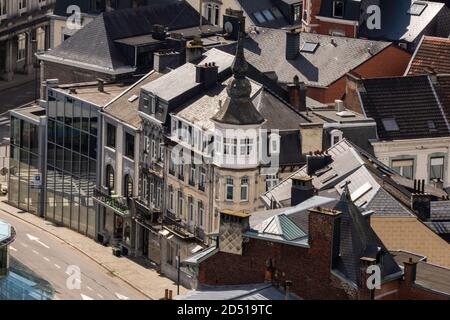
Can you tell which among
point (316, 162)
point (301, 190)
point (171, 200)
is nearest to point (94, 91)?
point (171, 200)

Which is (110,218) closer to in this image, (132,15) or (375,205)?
(132,15)

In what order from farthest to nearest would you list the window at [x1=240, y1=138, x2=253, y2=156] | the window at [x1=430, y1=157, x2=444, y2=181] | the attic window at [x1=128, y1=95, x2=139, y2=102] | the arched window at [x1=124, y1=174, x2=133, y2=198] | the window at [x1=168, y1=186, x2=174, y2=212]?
the attic window at [x1=128, y1=95, x2=139, y2=102] → the arched window at [x1=124, y1=174, x2=133, y2=198] → the window at [x1=430, y1=157, x2=444, y2=181] → the window at [x1=168, y1=186, x2=174, y2=212] → the window at [x1=240, y1=138, x2=253, y2=156]

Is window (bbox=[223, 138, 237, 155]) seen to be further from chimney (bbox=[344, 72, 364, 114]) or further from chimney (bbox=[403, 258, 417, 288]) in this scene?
chimney (bbox=[403, 258, 417, 288])

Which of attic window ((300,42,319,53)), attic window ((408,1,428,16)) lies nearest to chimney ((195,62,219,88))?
attic window ((300,42,319,53))

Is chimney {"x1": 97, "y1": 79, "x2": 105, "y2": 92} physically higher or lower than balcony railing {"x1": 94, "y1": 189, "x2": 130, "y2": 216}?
higher

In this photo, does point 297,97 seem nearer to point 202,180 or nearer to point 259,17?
point 202,180

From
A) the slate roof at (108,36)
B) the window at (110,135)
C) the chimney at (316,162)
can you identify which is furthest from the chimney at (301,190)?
the slate roof at (108,36)

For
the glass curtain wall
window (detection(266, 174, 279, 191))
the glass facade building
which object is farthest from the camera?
the glass curtain wall
